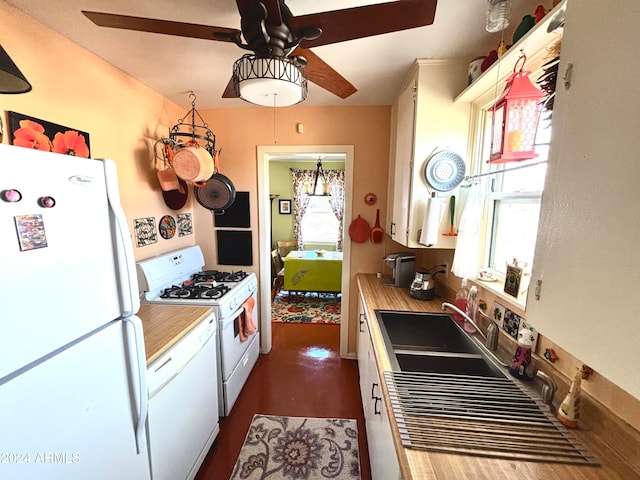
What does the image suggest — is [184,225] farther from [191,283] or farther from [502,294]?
[502,294]

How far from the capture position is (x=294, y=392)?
2.35 m

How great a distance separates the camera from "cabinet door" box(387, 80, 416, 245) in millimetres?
1804

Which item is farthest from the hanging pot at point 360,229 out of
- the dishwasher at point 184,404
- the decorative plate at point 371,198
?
the dishwasher at point 184,404

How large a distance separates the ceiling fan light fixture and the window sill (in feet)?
4.43

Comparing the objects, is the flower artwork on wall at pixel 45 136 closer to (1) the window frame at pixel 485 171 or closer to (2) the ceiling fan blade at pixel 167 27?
(2) the ceiling fan blade at pixel 167 27

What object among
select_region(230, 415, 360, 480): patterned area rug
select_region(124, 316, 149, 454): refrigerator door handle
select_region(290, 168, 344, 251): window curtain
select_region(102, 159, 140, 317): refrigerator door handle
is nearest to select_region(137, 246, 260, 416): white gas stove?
select_region(230, 415, 360, 480): patterned area rug

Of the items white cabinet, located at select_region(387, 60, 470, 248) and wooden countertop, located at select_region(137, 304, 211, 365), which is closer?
wooden countertop, located at select_region(137, 304, 211, 365)

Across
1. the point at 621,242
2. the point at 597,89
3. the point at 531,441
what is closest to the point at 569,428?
the point at 531,441

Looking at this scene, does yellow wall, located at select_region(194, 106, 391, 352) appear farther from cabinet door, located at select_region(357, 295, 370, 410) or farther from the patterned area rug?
the patterned area rug

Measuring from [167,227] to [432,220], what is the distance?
2.20 meters

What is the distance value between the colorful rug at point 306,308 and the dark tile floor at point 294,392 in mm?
578

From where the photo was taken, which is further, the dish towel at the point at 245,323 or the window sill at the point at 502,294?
the dish towel at the point at 245,323

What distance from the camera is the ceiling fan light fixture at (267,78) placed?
3.54 feet

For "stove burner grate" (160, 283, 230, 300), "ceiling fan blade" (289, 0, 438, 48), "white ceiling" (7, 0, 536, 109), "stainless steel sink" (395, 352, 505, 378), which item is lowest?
"stainless steel sink" (395, 352, 505, 378)
